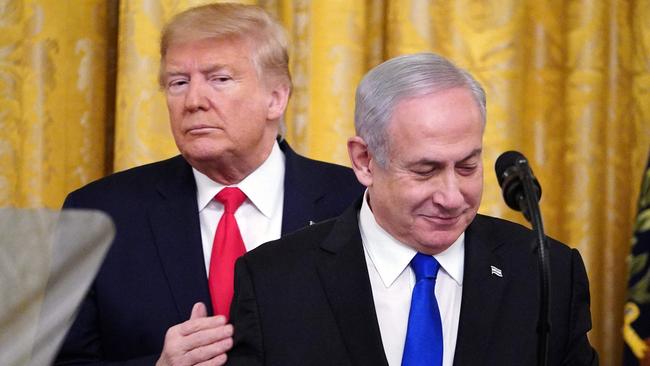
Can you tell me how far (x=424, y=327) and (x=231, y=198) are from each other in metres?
0.67

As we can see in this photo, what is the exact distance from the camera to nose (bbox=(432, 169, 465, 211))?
1716 mm

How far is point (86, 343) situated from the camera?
2.12 meters

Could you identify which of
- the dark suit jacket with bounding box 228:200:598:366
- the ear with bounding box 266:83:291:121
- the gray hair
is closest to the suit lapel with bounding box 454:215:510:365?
the dark suit jacket with bounding box 228:200:598:366

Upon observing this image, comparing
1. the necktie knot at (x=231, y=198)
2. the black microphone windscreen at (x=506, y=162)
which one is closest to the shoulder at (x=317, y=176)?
the necktie knot at (x=231, y=198)

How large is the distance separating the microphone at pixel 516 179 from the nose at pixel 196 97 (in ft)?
3.03

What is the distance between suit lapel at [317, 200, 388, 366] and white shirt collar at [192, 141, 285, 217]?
0.39 meters

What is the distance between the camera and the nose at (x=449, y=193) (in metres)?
1.72

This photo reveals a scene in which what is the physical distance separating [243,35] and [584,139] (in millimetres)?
1066

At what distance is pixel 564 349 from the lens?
182cm

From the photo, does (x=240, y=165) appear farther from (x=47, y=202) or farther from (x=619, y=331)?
(x=619, y=331)

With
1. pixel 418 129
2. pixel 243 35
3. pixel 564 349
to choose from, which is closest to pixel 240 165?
pixel 243 35

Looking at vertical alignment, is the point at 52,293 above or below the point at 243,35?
below

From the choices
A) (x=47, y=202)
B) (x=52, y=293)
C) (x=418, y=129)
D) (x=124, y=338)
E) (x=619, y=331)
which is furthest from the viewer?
(x=47, y=202)

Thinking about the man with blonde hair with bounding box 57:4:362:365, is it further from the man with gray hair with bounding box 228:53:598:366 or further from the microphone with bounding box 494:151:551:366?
the microphone with bounding box 494:151:551:366
